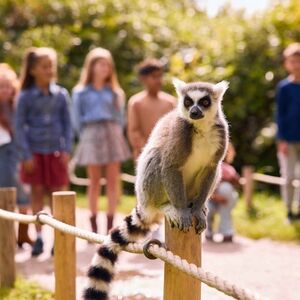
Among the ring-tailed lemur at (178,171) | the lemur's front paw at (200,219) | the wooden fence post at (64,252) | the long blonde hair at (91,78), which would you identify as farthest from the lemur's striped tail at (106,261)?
the long blonde hair at (91,78)

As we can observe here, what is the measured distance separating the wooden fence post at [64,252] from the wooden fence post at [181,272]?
47.5 inches

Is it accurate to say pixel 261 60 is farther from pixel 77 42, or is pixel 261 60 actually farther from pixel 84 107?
pixel 84 107

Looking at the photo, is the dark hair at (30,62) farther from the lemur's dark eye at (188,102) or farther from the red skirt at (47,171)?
the lemur's dark eye at (188,102)

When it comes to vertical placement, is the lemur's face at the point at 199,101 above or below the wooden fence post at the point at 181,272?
above

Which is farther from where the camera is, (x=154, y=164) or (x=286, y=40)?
(x=286, y=40)

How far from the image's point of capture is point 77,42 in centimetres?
1241

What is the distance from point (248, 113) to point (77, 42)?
3.21m

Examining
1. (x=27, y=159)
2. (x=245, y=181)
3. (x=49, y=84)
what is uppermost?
(x=49, y=84)

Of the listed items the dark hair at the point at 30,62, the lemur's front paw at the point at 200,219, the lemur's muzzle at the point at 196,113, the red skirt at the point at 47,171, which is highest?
the dark hair at the point at 30,62

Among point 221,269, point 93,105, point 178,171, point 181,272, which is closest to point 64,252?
point 178,171

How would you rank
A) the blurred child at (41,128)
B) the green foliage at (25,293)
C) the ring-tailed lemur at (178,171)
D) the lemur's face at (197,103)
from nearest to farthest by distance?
1. the ring-tailed lemur at (178,171)
2. the lemur's face at (197,103)
3. the green foliage at (25,293)
4. the blurred child at (41,128)

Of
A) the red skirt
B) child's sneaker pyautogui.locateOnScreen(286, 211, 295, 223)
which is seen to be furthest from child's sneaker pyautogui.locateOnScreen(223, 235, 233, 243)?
the red skirt

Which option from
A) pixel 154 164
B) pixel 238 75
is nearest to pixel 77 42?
pixel 238 75

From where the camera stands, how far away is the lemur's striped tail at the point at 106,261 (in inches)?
122
